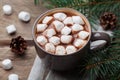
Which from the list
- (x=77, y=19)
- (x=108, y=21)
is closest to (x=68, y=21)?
(x=77, y=19)

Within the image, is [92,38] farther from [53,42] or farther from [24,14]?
[24,14]

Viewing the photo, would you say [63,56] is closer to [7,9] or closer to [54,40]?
[54,40]

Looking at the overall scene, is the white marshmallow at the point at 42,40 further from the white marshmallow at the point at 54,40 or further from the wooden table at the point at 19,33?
the wooden table at the point at 19,33

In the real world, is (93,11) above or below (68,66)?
above

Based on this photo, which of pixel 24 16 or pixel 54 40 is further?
pixel 24 16

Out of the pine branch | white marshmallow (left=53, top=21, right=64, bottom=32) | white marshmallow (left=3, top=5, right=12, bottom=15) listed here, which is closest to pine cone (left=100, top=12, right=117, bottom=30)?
the pine branch

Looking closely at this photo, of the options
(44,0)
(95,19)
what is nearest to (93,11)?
(95,19)

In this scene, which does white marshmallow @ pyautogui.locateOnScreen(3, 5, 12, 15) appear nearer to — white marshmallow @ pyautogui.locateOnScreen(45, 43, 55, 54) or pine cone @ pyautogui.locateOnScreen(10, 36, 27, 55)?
pine cone @ pyautogui.locateOnScreen(10, 36, 27, 55)
